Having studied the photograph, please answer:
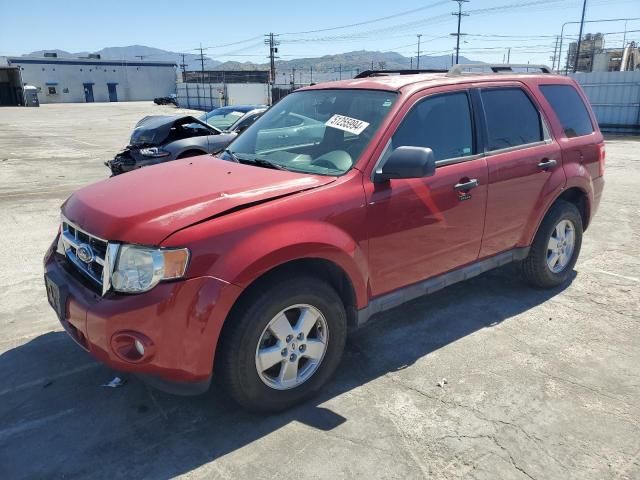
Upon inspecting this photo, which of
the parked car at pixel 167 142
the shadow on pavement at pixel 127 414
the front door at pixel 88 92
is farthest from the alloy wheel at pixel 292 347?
the front door at pixel 88 92

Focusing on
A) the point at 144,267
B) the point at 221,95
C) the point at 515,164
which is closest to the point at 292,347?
the point at 144,267

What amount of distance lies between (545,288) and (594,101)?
22.8 metres

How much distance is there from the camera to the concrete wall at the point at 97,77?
2869 inches

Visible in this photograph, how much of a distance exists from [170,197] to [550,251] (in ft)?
11.4

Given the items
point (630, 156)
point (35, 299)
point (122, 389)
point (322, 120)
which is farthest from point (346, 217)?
point (630, 156)

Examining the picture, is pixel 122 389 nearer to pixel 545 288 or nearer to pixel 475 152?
pixel 475 152

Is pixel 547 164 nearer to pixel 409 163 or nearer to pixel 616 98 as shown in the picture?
pixel 409 163

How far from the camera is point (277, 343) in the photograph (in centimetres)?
289

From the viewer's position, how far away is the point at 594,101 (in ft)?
78.2

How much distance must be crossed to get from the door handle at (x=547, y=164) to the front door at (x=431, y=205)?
2.48 ft

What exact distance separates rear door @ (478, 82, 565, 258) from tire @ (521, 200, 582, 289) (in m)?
0.21

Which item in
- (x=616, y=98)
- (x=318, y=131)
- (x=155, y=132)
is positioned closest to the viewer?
(x=318, y=131)

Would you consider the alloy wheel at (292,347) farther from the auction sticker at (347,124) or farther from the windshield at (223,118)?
the windshield at (223,118)

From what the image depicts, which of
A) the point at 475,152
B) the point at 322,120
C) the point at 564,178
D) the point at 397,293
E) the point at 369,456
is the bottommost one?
the point at 369,456
